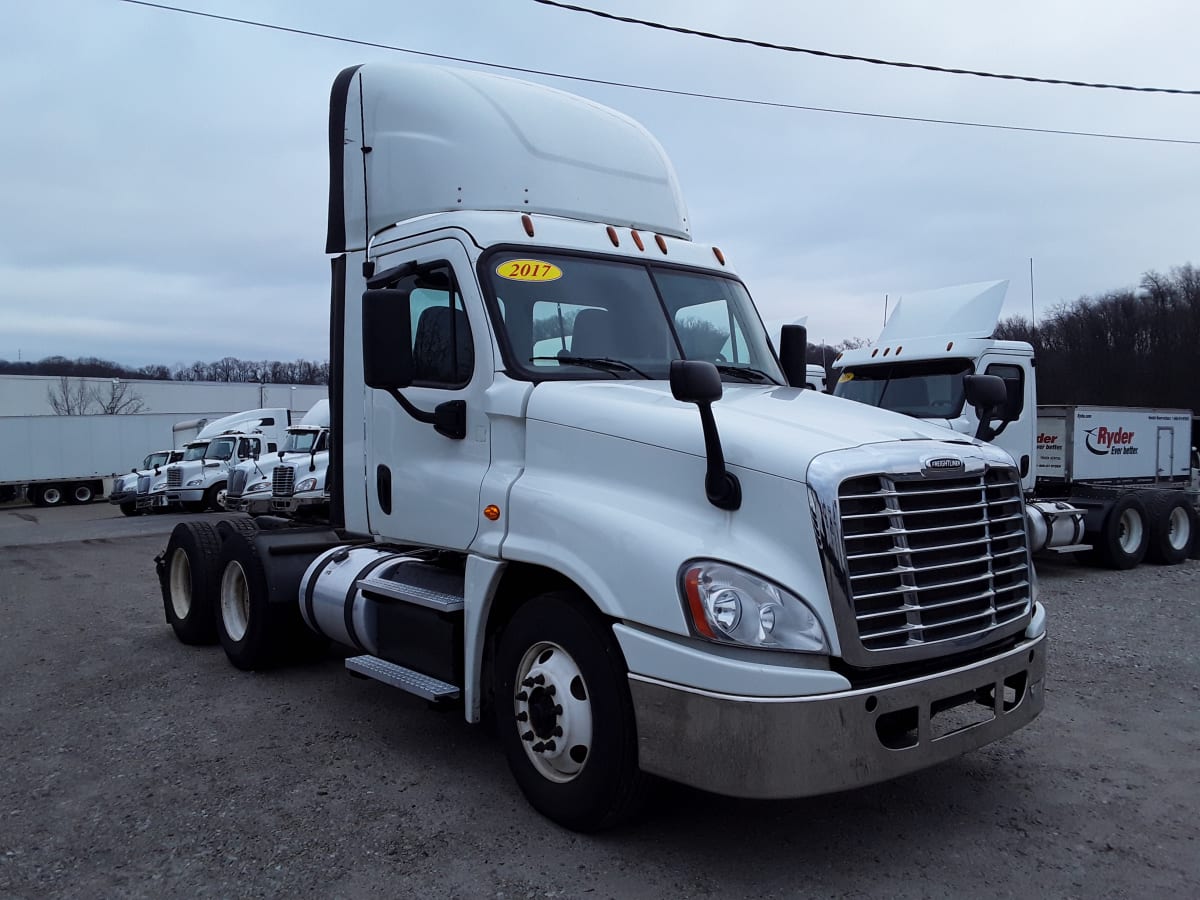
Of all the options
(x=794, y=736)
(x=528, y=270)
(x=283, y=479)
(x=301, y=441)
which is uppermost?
(x=528, y=270)

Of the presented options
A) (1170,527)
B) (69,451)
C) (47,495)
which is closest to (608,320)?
(1170,527)

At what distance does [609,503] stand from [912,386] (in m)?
8.51

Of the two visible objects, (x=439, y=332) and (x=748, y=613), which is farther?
(x=439, y=332)

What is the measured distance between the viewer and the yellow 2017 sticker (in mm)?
4855

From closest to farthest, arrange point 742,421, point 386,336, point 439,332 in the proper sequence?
point 742,421 → point 386,336 → point 439,332

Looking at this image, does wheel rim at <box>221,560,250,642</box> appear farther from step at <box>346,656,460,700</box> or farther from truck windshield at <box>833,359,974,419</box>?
truck windshield at <box>833,359,974,419</box>

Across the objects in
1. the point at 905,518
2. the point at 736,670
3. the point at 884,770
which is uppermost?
the point at 905,518

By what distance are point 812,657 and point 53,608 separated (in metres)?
9.88

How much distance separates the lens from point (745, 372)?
5230mm

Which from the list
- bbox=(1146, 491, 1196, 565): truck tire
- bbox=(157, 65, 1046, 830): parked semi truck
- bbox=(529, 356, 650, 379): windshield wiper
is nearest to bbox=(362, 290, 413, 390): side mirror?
bbox=(157, 65, 1046, 830): parked semi truck

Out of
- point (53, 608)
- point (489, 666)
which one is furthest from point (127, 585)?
point (489, 666)

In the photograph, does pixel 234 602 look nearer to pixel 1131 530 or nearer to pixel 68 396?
pixel 1131 530

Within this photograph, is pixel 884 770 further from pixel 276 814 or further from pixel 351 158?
pixel 351 158

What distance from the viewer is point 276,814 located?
4.41m
